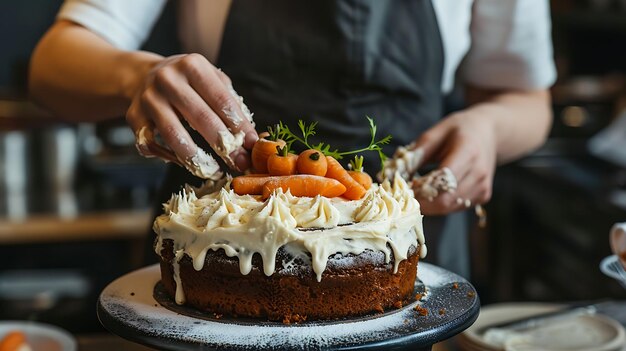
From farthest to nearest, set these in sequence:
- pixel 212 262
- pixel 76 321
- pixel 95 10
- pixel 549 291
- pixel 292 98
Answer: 1. pixel 549 291
2. pixel 76 321
3. pixel 292 98
4. pixel 95 10
5. pixel 212 262

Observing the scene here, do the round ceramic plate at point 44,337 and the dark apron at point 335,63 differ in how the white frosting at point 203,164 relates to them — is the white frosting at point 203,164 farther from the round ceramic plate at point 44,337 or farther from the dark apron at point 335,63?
the round ceramic plate at point 44,337

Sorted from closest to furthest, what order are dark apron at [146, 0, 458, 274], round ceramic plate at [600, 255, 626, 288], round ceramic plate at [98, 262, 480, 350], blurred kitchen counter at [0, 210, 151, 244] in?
round ceramic plate at [98, 262, 480, 350], round ceramic plate at [600, 255, 626, 288], dark apron at [146, 0, 458, 274], blurred kitchen counter at [0, 210, 151, 244]

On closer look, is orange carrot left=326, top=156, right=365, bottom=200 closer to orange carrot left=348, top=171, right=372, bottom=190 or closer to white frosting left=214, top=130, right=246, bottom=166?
orange carrot left=348, top=171, right=372, bottom=190

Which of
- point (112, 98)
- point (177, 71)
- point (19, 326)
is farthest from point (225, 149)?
point (19, 326)

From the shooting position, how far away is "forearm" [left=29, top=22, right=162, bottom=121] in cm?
128

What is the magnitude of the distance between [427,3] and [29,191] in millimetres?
2251

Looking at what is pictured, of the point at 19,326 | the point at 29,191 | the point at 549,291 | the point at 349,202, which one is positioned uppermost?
the point at 349,202

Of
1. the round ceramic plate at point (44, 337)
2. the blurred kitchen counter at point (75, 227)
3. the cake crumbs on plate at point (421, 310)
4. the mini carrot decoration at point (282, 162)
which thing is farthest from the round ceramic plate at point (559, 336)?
the blurred kitchen counter at point (75, 227)

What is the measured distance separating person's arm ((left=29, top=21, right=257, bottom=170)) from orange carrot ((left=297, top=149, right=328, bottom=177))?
74mm

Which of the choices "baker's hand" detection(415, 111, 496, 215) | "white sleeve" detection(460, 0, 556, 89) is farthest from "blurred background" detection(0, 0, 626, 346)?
"baker's hand" detection(415, 111, 496, 215)

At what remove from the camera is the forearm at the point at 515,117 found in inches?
63.7

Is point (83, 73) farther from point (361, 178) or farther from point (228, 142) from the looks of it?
point (361, 178)

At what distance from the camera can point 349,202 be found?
1.05 m

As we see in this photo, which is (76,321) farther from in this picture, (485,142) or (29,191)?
(485,142)
